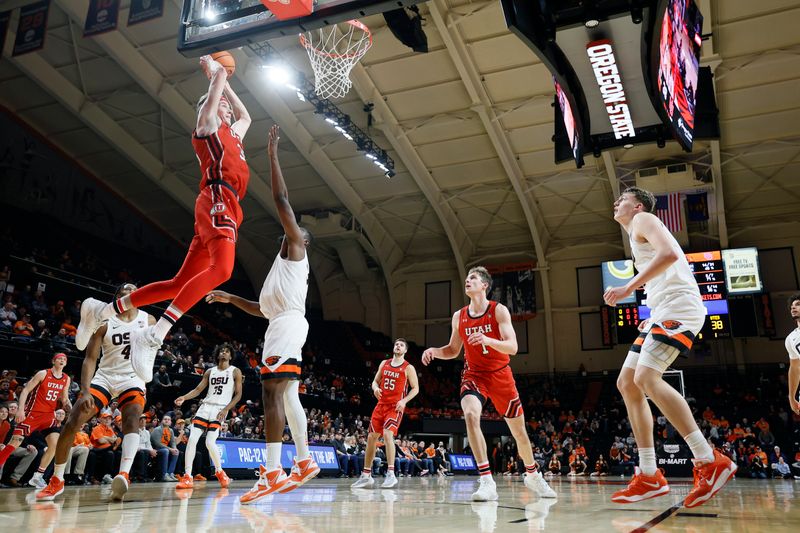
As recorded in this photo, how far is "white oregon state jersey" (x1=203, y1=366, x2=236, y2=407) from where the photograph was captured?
8.42 meters

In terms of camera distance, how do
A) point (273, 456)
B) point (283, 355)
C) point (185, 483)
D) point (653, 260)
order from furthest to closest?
point (185, 483) → point (283, 355) → point (273, 456) → point (653, 260)

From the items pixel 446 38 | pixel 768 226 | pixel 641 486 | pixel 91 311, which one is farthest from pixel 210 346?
pixel 768 226

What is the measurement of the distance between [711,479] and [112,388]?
15.4 feet

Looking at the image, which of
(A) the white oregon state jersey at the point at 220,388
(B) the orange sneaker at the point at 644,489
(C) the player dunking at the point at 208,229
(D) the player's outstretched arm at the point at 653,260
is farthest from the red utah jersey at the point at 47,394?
(D) the player's outstretched arm at the point at 653,260

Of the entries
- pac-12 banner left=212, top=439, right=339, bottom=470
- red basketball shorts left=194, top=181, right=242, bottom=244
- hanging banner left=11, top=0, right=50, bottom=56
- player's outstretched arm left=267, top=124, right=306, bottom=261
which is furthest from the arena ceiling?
red basketball shorts left=194, top=181, right=242, bottom=244

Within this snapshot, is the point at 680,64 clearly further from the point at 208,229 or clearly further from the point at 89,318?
the point at 89,318

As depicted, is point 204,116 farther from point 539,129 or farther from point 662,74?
point 539,129

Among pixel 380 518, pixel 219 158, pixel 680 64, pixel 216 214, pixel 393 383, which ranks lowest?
pixel 380 518

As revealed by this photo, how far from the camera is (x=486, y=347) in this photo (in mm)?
5484

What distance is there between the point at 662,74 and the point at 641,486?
15.0 ft

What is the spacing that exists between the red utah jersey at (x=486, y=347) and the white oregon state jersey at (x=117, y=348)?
3002mm

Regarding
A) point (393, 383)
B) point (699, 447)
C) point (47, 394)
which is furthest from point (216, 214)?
point (47, 394)

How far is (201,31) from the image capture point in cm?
541

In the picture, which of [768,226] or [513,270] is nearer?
[768,226]
